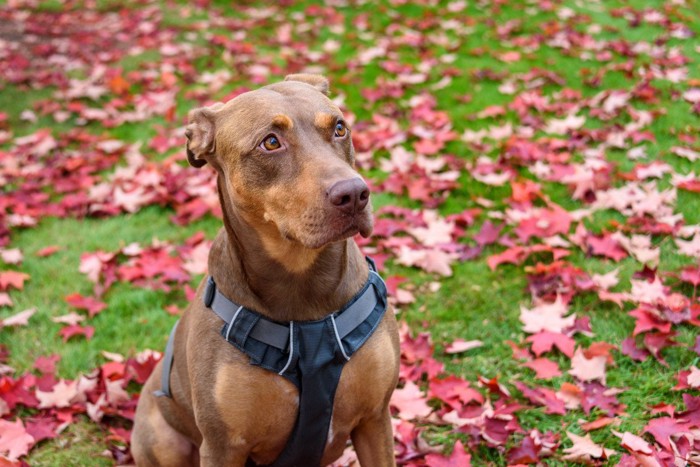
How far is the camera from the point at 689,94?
683cm

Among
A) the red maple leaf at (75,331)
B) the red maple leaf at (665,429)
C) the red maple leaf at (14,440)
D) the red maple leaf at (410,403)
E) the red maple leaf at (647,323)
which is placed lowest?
the red maple leaf at (75,331)

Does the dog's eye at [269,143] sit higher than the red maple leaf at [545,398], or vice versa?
the dog's eye at [269,143]

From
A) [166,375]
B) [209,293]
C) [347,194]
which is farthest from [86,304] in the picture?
[347,194]

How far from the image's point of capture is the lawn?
377 cm

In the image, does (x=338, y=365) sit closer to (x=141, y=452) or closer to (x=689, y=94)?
(x=141, y=452)

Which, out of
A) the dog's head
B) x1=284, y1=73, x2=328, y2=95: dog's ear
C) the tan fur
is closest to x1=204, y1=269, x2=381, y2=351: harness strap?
the dog's head

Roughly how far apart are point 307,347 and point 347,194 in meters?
0.68

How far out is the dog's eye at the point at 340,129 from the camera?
2977 mm

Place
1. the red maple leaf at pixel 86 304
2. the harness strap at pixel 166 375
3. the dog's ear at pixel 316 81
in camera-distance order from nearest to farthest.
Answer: the harness strap at pixel 166 375 < the dog's ear at pixel 316 81 < the red maple leaf at pixel 86 304

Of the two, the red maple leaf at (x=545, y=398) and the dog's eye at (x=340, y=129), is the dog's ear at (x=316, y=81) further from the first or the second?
the red maple leaf at (x=545, y=398)

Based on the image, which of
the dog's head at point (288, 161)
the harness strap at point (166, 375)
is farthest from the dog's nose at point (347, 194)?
the harness strap at point (166, 375)

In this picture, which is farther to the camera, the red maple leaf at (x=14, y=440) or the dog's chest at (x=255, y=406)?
the red maple leaf at (x=14, y=440)

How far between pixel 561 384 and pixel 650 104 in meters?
4.20

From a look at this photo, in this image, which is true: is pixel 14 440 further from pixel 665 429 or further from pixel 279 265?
Result: pixel 665 429
